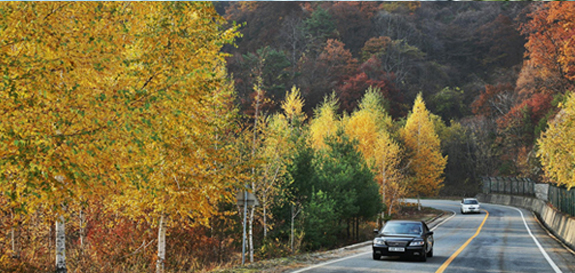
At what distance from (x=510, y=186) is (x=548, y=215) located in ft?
88.0

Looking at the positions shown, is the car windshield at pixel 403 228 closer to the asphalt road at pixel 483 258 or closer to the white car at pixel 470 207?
the asphalt road at pixel 483 258

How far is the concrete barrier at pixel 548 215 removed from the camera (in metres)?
24.8

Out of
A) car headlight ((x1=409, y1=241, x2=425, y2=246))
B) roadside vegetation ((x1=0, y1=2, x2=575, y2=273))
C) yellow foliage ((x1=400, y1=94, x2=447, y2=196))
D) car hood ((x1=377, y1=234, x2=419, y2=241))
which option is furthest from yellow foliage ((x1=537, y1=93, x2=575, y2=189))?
yellow foliage ((x1=400, y1=94, x2=447, y2=196))

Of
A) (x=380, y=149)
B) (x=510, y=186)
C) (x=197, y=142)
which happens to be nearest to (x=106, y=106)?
(x=197, y=142)

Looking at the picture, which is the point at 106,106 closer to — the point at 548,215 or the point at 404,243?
the point at 404,243

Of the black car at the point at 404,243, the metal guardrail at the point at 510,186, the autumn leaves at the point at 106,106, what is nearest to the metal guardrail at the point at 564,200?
the black car at the point at 404,243

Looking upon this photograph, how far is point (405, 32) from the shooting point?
3947 inches

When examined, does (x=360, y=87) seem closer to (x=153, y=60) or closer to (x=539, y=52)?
(x=539, y=52)

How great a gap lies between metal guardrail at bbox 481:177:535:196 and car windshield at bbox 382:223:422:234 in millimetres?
42197

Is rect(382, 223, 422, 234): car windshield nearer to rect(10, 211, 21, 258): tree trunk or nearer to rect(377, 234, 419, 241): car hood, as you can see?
rect(377, 234, 419, 241): car hood

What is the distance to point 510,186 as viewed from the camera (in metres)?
61.0

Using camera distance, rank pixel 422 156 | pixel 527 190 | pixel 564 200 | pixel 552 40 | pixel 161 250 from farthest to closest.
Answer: pixel 552 40
pixel 422 156
pixel 527 190
pixel 564 200
pixel 161 250

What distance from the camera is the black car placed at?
52.9 ft

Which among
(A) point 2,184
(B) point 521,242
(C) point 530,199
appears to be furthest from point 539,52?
(A) point 2,184
